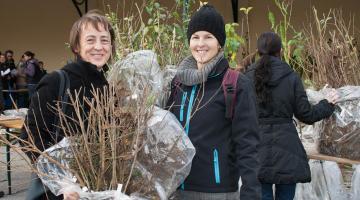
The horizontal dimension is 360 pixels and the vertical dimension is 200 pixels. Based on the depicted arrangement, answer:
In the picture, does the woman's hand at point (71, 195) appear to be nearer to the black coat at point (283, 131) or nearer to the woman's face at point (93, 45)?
the woman's face at point (93, 45)

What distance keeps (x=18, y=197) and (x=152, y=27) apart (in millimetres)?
2363

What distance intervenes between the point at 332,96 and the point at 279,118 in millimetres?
358

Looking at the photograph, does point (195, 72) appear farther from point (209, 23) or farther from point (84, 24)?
point (84, 24)

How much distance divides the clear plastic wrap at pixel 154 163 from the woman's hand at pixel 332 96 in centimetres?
145

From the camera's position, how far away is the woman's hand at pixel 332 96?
115 inches

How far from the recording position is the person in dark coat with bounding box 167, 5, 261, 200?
6.02 feet

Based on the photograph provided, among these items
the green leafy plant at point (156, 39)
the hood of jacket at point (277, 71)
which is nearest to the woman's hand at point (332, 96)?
the hood of jacket at point (277, 71)

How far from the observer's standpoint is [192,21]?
2.00m

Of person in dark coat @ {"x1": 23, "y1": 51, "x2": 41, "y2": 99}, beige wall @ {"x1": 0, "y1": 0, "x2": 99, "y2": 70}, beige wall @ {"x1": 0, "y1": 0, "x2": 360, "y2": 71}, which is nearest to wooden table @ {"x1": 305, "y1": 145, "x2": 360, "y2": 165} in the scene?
person in dark coat @ {"x1": 23, "y1": 51, "x2": 41, "y2": 99}

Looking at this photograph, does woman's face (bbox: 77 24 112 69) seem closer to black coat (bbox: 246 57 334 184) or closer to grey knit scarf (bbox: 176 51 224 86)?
grey knit scarf (bbox: 176 51 224 86)

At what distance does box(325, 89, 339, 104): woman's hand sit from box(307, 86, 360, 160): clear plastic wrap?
0.02m

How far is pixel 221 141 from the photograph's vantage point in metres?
1.86

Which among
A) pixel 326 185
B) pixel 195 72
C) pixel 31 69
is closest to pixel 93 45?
pixel 195 72

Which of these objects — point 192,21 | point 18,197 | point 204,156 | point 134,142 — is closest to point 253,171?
point 204,156
